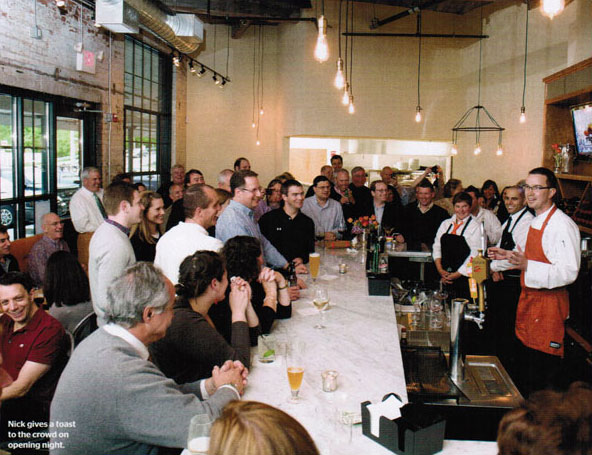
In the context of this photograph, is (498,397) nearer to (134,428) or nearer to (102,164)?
(134,428)

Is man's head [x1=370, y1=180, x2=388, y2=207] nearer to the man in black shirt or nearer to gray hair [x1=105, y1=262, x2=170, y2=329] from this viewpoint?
the man in black shirt

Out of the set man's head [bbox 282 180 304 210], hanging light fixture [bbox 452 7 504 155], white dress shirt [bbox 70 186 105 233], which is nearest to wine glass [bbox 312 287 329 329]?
man's head [bbox 282 180 304 210]

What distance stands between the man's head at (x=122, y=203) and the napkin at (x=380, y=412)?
2221 millimetres

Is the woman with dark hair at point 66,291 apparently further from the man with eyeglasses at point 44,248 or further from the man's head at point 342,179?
the man's head at point 342,179

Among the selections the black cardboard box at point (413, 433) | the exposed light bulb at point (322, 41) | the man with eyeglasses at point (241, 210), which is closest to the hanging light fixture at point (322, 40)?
the exposed light bulb at point (322, 41)

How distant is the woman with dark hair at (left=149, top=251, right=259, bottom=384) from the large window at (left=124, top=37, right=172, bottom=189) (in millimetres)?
6772

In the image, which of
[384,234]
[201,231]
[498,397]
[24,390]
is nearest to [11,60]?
[201,231]

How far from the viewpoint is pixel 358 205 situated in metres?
7.54

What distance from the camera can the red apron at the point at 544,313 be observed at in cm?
386

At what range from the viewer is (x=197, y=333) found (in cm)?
230

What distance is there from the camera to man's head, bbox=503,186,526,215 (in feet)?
17.3

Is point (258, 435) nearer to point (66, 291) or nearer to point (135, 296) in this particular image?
point (135, 296)

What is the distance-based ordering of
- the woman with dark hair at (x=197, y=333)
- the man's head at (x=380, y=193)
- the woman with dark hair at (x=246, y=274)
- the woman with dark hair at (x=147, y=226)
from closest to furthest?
the woman with dark hair at (x=197, y=333) < the woman with dark hair at (x=246, y=274) < the woman with dark hair at (x=147, y=226) < the man's head at (x=380, y=193)

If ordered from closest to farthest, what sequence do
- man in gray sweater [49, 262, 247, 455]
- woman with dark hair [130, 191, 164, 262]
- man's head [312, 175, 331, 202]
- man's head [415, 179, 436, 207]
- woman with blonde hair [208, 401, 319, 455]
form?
woman with blonde hair [208, 401, 319, 455] < man in gray sweater [49, 262, 247, 455] < woman with dark hair [130, 191, 164, 262] < man's head [312, 175, 331, 202] < man's head [415, 179, 436, 207]
